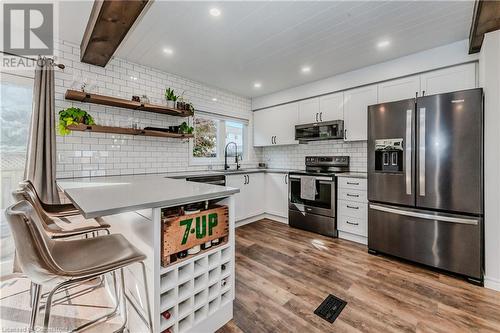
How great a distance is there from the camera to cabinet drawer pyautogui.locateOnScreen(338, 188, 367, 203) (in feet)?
10.5

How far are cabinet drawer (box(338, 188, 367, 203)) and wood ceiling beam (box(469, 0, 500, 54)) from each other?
201 centimetres

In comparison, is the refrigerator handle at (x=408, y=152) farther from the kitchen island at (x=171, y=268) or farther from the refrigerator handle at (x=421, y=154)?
the kitchen island at (x=171, y=268)

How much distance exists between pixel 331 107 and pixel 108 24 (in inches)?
126

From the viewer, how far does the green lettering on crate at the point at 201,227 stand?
4.87ft

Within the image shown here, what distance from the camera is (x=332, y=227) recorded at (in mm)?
3467

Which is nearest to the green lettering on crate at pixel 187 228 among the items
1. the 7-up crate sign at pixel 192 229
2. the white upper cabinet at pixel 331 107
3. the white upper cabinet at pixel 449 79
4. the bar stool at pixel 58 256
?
the 7-up crate sign at pixel 192 229

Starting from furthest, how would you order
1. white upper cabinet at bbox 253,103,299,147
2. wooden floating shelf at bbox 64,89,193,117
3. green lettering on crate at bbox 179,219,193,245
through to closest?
white upper cabinet at bbox 253,103,299,147, wooden floating shelf at bbox 64,89,193,117, green lettering on crate at bbox 179,219,193,245

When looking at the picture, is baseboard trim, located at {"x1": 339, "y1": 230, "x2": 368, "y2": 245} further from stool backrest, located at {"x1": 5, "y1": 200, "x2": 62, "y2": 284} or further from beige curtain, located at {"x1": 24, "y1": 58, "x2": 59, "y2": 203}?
beige curtain, located at {"x1": 24, "y1": 58, "x2": 59, "y2": 203}

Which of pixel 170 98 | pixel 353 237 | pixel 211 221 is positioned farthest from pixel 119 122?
pixel 353 237

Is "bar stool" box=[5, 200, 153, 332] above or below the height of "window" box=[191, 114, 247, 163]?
below

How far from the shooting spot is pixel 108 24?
1928 millimetres

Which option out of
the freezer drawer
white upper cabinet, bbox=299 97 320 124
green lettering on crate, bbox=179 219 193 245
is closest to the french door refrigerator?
the freezer drawer

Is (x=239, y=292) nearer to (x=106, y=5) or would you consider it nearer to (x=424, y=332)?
(x=424, y=332)

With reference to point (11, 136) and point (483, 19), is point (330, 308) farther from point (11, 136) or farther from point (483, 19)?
point (11, 136)
